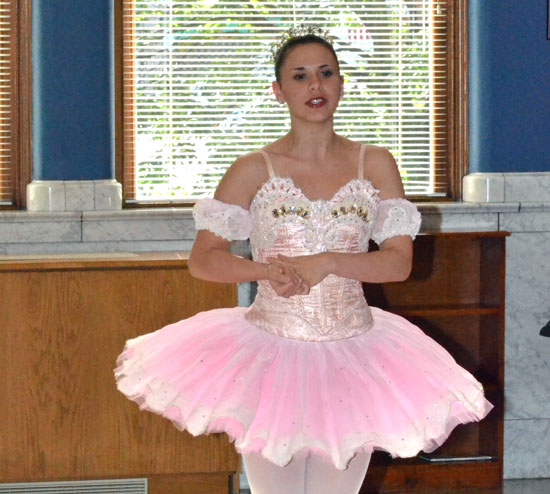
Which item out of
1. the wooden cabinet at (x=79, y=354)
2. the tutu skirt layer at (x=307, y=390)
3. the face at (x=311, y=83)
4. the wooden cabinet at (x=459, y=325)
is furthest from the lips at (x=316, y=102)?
the wooden cabinet at (x=459, y=325)

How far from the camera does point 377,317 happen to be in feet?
9.22

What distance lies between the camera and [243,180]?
2.61 meters

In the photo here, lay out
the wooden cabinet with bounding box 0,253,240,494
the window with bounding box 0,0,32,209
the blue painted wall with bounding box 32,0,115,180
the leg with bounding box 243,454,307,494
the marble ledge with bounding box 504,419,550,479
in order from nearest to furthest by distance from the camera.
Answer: the leg with bounding box 243,454,307,494
the wooden cabinet with bounding box 0,253,240,494
the blue painted wall with bounding box 32,0,115,180
the window with bounding box 0,0,32,209
the marble ledge with bounding box 504,419,550,479

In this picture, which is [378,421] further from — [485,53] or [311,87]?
[485,53]

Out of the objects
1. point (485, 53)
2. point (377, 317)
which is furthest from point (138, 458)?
point (485, 53)

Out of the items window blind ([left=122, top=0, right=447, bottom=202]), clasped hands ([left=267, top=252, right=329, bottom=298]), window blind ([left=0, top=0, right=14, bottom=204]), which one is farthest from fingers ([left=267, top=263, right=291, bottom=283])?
window blind ([left=0, top=0, right=14, bottom=204])

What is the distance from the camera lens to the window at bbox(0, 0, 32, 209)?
4656 mm

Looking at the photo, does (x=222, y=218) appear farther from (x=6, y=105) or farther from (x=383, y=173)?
(x=6, y=105)

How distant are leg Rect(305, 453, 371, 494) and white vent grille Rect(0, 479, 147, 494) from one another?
1.72m

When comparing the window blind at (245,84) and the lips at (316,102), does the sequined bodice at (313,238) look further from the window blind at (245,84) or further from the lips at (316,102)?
the window blind at (245,84)

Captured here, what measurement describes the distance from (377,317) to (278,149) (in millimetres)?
546

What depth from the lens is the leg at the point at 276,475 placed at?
2.44 m

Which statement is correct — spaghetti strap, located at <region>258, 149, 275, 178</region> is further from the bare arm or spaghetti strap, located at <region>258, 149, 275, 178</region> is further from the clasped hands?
the clasped hands

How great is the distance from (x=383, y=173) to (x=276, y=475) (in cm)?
82
